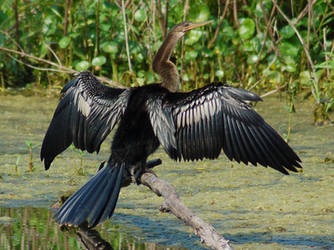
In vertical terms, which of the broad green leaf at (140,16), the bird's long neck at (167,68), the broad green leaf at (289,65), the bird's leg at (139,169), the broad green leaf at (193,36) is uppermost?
the broad green leaf at (140,16)

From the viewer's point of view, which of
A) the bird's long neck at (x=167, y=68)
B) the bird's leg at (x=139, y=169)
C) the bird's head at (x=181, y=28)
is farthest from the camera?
the bird's head at (x=181, y=28)

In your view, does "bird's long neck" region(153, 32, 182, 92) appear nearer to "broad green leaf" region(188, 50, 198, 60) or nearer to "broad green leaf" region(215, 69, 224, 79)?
"broad green leaf" region(188, 50, 198, 60)

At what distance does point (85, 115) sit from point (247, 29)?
4328mm

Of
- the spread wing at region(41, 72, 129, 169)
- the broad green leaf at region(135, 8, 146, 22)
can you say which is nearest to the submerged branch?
the spread wing at region(41, 72, 129, 169)

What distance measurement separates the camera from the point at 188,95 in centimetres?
434

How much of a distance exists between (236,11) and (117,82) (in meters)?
1.65

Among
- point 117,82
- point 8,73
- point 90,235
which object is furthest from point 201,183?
point 8,73

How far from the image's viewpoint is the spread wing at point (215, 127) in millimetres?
4133

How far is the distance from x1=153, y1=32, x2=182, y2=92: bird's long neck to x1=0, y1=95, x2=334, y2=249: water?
0.89m

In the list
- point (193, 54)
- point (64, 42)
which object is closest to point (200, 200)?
point (193, 54)

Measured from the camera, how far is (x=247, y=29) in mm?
8617

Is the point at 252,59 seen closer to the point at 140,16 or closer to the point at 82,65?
the point at 140,16

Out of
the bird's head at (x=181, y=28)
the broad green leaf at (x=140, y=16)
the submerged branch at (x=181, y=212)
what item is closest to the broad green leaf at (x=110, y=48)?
the broad green leaf at (x=140, y=16)

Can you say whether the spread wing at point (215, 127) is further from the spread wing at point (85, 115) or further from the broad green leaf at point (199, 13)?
the broad green leaf at point (199, 13)
